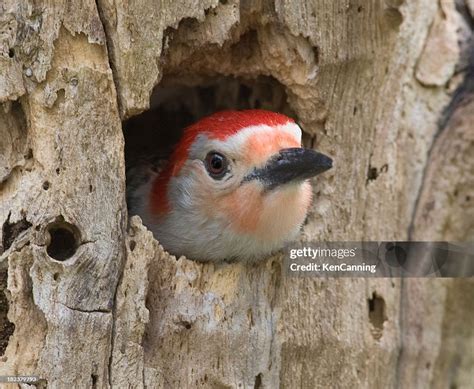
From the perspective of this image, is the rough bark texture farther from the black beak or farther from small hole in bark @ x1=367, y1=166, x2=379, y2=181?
the black beak

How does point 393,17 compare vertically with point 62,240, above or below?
above

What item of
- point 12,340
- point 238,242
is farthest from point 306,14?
point 12,340

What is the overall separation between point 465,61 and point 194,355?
2.02 meters

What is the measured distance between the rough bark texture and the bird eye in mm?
477

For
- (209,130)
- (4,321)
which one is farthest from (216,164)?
(4,321)

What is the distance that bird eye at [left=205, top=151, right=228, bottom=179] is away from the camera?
429cm

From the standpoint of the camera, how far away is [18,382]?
11.4 feet

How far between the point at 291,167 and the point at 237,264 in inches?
24.7

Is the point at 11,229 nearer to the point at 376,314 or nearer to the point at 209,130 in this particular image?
the point at 209,130

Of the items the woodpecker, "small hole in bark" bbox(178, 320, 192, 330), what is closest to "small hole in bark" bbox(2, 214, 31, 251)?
"small hole in bark" bbox(178, 320, 192, 330)

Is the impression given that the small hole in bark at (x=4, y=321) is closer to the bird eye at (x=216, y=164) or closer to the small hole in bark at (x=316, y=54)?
the bird eye at (x=216, y=164)

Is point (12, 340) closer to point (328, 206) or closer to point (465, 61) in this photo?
point (328, 206)

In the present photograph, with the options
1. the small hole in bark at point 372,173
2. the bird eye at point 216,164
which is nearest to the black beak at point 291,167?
the bird eye at point 216,164

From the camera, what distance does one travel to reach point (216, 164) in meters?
4.34
